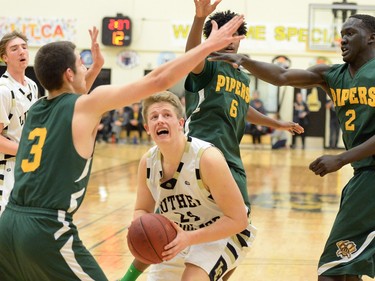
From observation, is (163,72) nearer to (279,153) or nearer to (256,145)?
(279,153)

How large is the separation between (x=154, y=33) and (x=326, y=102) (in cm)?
599

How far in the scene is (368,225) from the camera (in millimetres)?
4707

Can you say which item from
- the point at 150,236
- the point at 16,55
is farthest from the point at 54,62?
the point at 16,55

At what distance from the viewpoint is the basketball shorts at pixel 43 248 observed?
134 inches

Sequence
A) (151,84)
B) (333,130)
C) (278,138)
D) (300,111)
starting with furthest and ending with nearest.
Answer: (278,138) < (333,130) < (300,111) < (151,84)

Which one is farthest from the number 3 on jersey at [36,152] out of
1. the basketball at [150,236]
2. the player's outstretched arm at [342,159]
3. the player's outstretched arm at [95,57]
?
the player's outstretched arm at [342,159]

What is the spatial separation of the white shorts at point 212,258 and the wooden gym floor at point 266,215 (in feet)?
5.99

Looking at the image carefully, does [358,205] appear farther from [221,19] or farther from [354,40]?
[221,19]

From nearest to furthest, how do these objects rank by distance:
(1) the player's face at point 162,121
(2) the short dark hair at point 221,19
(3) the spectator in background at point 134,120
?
(1) the player's face at point 162,121
(2) the short dark hair at point 221,19
(3) the spectator in background at point 134,120

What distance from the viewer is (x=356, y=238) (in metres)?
4.71

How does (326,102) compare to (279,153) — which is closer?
(279,153)

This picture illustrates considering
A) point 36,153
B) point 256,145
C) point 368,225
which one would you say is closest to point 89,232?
point 368,225

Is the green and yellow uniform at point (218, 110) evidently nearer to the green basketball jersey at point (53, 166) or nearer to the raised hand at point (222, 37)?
the raised hand at point (222, 37)

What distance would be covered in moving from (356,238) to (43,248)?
2214 mm
